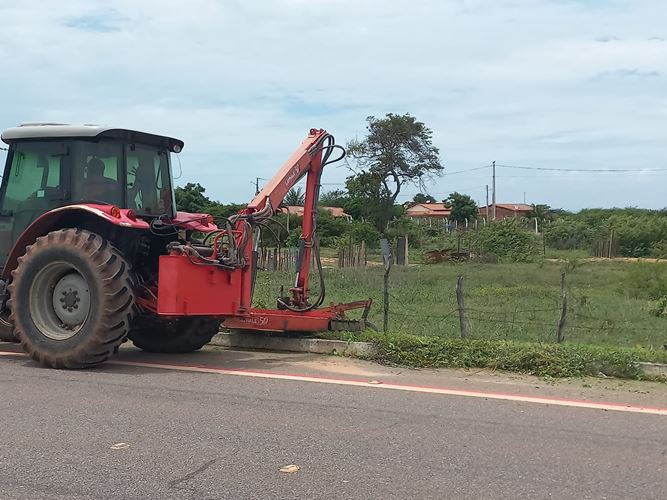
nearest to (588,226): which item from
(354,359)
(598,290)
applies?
(598,290)

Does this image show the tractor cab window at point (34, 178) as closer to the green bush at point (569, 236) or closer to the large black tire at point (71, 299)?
the large black tire at point (71, 299)

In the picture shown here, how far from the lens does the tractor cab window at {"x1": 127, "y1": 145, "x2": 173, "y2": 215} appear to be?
29.5 ft

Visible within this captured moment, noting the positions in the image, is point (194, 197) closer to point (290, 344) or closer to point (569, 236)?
point (569, 236)

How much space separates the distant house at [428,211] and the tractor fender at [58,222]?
8103 centimetres

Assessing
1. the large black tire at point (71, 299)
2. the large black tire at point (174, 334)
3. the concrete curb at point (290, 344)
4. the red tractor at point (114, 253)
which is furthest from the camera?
the large black tire at point (174, 334)

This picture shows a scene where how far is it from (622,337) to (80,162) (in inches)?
340

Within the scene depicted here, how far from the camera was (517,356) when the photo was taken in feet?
27.5

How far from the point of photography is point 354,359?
29.9 feet

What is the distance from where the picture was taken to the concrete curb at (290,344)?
30.3 feet

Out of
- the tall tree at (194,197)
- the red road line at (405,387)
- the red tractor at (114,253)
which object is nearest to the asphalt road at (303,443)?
the red road line at (405,387)

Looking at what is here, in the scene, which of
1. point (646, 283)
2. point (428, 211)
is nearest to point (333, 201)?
point (428, 211)

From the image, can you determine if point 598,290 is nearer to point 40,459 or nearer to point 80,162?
point 80,162

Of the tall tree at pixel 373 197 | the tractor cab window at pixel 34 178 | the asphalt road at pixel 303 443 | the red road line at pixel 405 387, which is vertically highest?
the tall tree at pixel 373 197

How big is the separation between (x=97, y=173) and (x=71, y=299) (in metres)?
1.57
